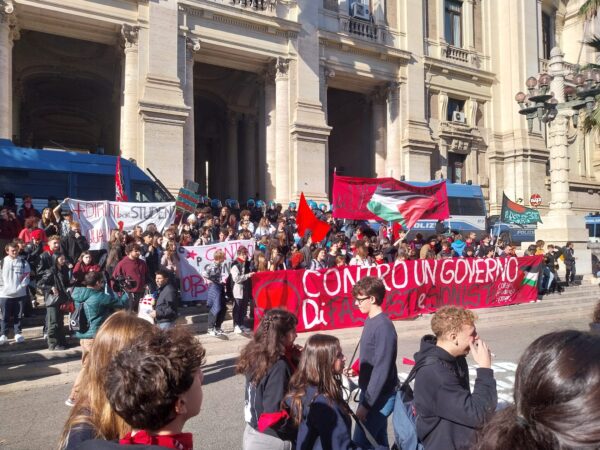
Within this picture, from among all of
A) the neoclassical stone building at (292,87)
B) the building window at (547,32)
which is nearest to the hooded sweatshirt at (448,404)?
the neoclassical stone building at (292,87)

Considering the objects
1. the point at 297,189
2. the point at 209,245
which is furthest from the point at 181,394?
the point at 297,189

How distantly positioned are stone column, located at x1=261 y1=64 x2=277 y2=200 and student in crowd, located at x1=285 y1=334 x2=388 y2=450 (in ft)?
62.6

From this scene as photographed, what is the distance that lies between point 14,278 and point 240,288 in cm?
375

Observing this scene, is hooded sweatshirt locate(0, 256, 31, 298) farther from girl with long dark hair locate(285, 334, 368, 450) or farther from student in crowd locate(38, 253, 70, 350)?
girl with long dark hair locate(285, 334, 368, 450)

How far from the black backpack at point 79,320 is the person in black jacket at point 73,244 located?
3.41 m

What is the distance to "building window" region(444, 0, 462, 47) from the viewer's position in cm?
2838

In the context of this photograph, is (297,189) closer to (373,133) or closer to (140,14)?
(373,133)

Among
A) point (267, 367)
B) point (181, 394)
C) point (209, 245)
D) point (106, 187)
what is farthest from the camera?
point (106, 187)

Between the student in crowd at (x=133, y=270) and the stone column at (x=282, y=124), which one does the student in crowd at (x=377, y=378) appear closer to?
the student in crowd at (x=133, y=270)

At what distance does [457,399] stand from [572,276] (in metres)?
15.8

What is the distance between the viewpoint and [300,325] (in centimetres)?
941

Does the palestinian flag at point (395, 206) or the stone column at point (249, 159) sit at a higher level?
the stone column at point (249, 159)

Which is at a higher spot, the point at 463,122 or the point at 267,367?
the point at 463,122

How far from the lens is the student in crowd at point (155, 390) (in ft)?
5.40
